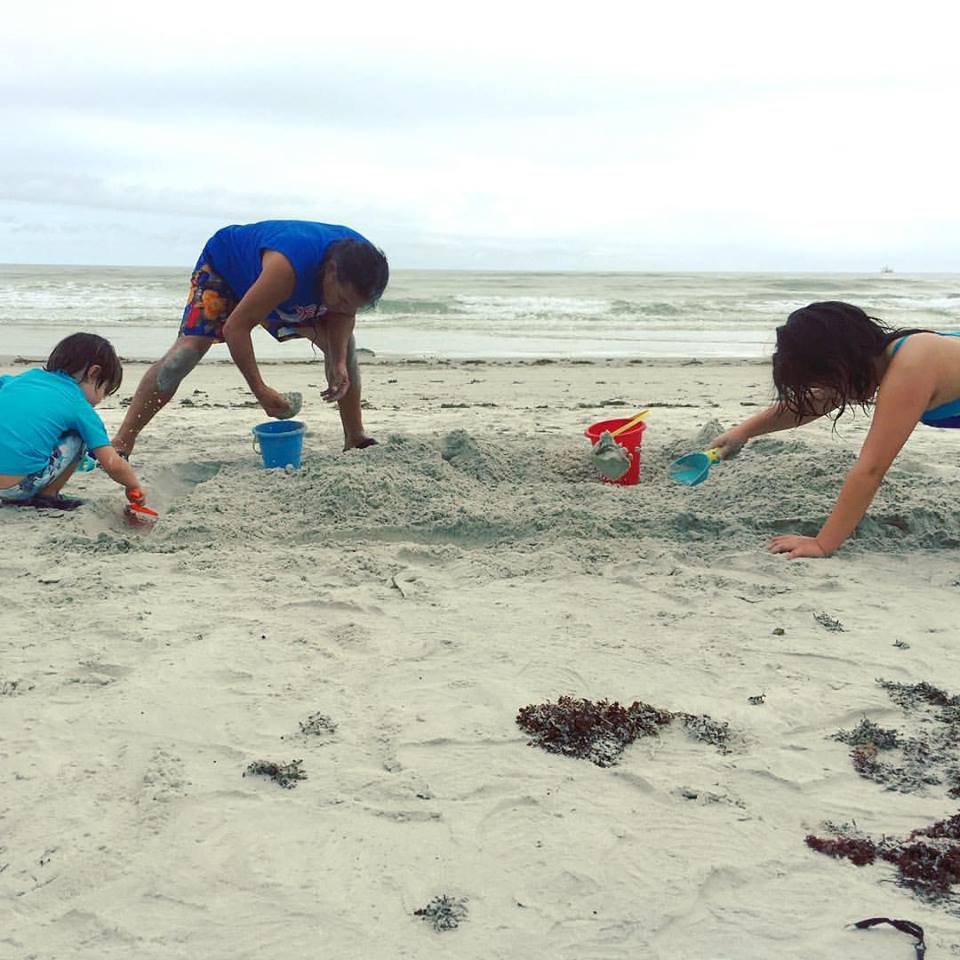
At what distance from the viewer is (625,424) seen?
4777 mm

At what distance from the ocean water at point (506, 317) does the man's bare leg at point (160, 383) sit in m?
7.73

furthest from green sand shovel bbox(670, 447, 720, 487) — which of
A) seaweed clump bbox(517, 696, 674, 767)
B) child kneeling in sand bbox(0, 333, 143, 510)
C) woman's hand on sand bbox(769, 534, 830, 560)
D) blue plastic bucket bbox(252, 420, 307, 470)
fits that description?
child kneeling in sand bbox(0, 333, 143, 510)

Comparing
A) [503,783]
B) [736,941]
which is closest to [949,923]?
[736,941]

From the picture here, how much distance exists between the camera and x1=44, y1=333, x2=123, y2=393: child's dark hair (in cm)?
394

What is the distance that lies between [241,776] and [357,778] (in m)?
0.25

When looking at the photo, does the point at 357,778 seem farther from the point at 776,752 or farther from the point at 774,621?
the point at 774,621

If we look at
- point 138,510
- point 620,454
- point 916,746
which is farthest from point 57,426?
point 916,746

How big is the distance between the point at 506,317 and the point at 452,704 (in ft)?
61.5

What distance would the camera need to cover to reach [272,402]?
430cm

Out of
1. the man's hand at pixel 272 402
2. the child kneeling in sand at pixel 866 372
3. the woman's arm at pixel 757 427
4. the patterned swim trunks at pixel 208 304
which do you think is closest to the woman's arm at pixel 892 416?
the child kneeling in sand at pixel 866 372

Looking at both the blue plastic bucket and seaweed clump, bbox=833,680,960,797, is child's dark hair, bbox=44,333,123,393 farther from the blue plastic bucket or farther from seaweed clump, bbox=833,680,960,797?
seaweed clump, bbox=833,680,960,797

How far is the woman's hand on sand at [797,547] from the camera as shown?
3381mm

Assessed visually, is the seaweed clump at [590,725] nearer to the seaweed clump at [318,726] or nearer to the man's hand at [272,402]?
the seaweed clump at [318,726]

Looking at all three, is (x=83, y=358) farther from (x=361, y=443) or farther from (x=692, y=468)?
(x=692, y=468)
